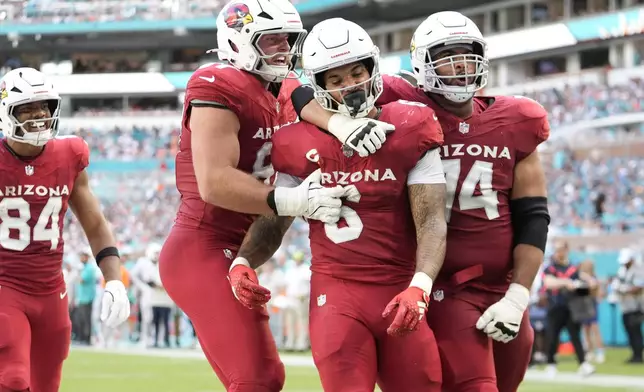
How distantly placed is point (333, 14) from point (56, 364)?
3499 cm

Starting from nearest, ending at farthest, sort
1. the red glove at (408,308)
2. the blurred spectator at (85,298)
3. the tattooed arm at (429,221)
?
1. the red glove at (408,308)
2. the tattooed arm at (429,221)
3. the blurred spectator at (85,298)

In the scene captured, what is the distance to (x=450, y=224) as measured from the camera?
4.35 meters

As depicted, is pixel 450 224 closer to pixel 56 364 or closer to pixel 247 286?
pixel 247 286

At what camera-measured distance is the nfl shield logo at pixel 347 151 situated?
12.9 feet

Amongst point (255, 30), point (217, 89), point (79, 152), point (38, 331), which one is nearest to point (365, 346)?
point (217, 89)

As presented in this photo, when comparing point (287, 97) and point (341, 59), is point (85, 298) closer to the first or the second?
point (287, 97)

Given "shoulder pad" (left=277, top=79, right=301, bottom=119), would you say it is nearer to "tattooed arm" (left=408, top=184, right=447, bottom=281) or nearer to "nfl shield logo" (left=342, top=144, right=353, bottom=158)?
"nfl shield logo" (left=342, top=144, right=353, bottom=158)

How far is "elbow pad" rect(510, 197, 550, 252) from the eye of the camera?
4367mm

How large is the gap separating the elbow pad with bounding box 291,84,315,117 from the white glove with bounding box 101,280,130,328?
1.70 m

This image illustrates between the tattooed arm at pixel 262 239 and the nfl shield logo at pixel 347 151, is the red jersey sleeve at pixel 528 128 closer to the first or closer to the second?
the nfl shield logo at pixel 347 151

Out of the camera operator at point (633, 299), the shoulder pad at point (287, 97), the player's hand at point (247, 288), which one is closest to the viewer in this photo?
the player's hand at point (247, 288)

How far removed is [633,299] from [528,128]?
912cm

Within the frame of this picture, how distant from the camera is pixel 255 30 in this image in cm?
437

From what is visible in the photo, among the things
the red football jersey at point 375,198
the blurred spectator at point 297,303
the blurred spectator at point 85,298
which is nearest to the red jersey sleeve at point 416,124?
the red football jersey at point 375,198
